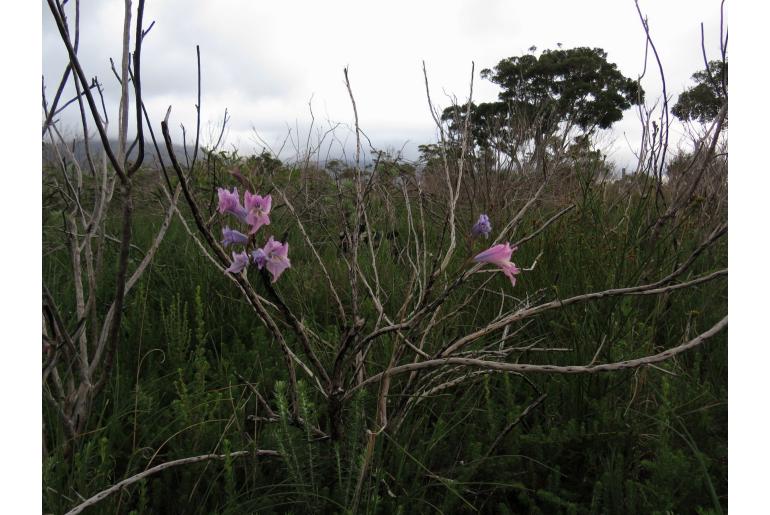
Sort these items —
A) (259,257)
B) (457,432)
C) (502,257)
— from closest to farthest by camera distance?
(259,257) → (502,257) → (457,432)

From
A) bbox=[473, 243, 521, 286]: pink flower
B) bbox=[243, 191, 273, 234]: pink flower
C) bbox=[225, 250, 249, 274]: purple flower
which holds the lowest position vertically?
bbox=[225, 250, 249, 274]: purple flower

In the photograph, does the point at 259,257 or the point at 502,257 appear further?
the point at 502,257

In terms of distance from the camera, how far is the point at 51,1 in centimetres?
74

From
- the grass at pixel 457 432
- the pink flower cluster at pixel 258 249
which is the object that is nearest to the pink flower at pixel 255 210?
the pink flower cluster at pixel 258 249

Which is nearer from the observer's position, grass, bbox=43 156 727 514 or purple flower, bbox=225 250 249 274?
purple flower, bbox=225 250 249 274

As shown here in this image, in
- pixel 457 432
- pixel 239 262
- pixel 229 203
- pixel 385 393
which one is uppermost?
pixel 229 203

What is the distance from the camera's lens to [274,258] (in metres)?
0.88

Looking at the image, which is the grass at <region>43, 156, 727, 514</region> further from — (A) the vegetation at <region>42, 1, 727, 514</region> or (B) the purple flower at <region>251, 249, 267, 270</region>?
(B) the purple flower at <region>251, 249, 267, 270</region>

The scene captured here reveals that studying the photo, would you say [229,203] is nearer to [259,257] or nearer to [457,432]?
[259,257]

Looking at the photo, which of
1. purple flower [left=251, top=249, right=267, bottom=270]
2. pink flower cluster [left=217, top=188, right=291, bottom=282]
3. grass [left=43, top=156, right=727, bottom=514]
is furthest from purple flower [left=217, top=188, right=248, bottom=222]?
grass [left=43, top=156, right=727, bottom=514]

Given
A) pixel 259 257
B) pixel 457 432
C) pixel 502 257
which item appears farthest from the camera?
pixel 457 432

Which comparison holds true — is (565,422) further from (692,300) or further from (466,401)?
(692,300)

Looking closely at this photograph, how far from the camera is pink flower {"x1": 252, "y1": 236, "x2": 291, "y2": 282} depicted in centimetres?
86

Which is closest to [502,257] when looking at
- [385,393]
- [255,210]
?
[385,393]
